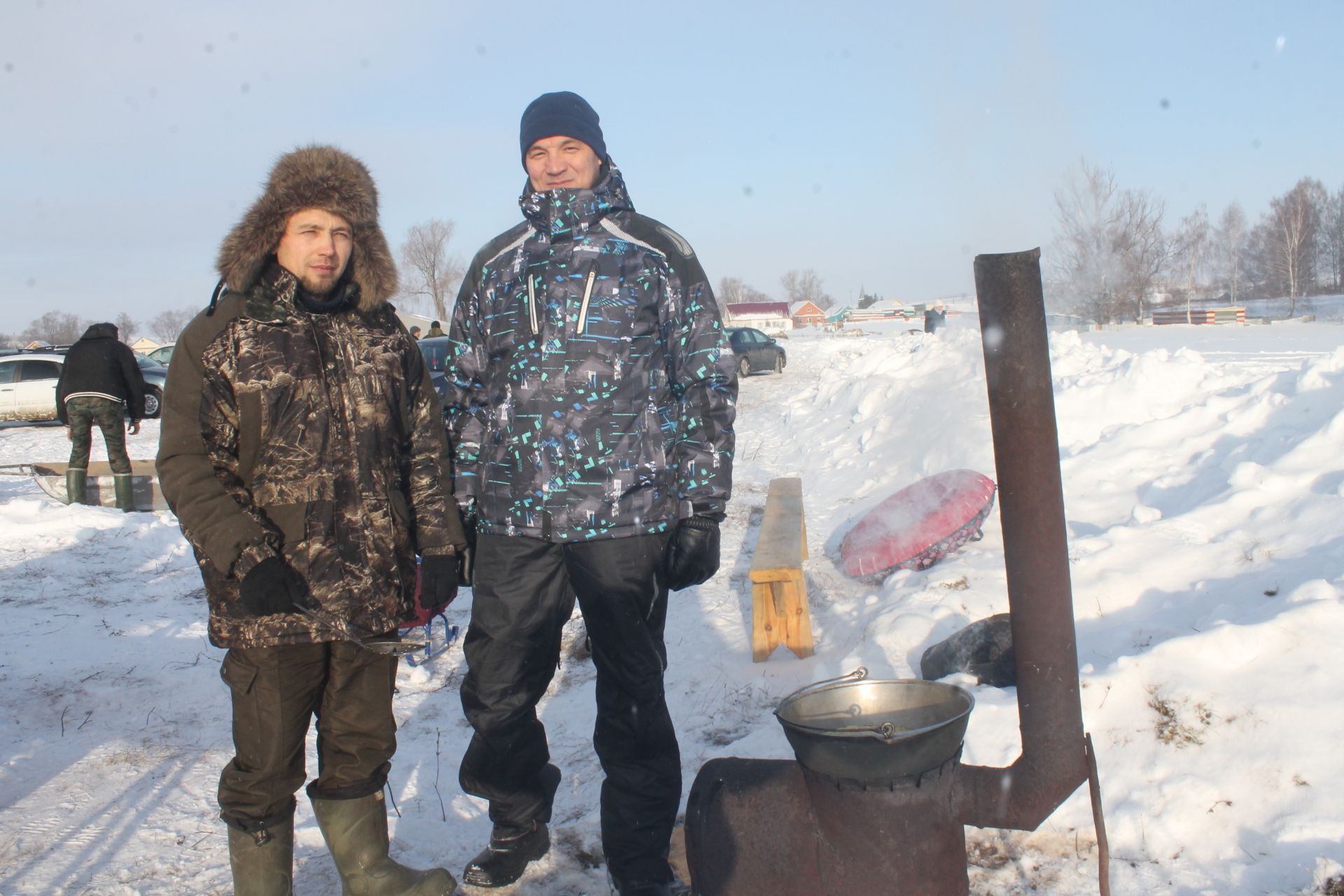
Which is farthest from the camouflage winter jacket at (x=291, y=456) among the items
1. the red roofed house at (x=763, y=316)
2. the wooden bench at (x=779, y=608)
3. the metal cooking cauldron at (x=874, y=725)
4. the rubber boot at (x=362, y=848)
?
the red roofed house at (x=763, y=316)

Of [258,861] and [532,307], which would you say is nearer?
[258,861]

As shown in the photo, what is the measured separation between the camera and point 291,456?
2.33 metres

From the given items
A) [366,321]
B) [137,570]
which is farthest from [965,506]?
[137,570]

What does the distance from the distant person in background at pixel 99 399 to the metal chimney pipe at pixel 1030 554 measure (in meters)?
8.34

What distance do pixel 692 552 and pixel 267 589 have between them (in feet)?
3.40

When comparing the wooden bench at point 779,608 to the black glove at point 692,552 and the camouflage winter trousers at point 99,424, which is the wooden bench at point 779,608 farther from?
the camouflage winter trousers at point 99,424

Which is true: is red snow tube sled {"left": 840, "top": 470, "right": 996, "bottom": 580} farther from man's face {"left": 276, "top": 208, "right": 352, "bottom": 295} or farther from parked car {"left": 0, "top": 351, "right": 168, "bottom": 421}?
parked car {"left": 0, "top": 351, "right": 168, "bottom": 421}

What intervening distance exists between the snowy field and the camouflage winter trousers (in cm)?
109

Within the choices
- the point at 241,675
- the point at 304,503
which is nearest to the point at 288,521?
the point at 304,503

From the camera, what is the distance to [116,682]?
4.29m

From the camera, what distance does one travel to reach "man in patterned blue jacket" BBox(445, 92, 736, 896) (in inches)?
97.1

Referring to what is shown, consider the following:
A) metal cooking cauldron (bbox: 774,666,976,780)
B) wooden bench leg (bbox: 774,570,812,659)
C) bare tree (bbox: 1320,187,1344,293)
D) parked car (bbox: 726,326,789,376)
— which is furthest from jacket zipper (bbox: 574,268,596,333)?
bare tree (bbox: 1320,187,1344,293)

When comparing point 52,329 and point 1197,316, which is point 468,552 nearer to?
point 1197,316

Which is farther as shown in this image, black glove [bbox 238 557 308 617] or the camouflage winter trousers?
the camouflage winter trousers
